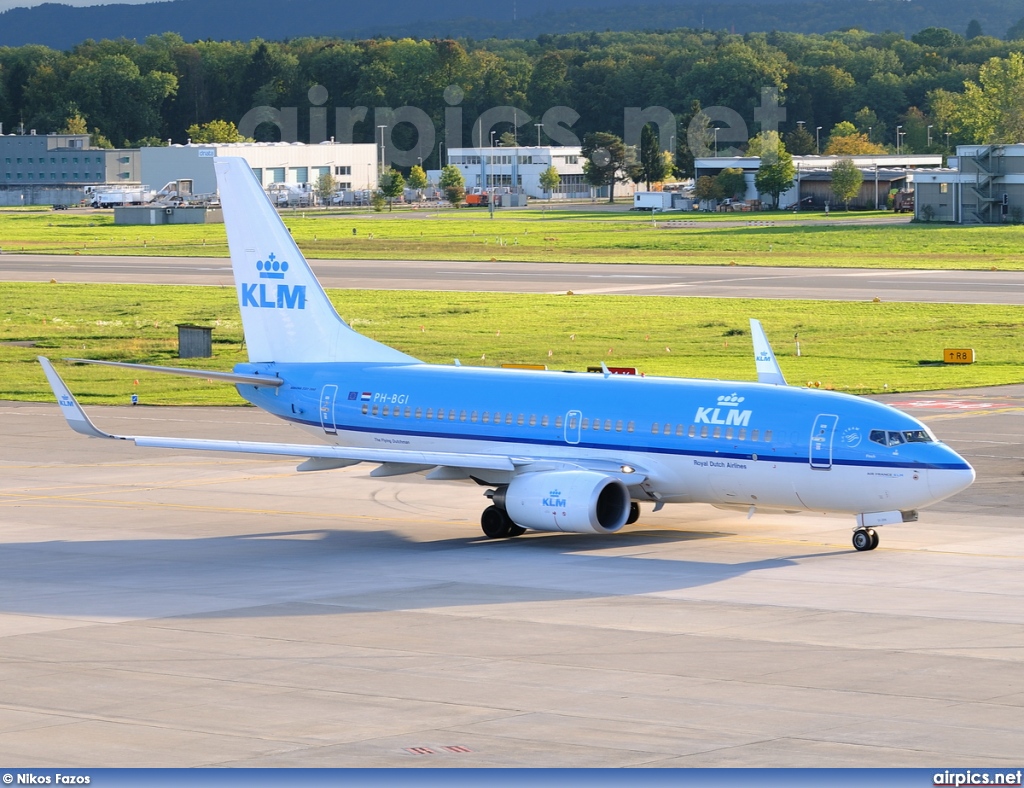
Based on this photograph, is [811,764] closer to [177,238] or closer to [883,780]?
[883,780]

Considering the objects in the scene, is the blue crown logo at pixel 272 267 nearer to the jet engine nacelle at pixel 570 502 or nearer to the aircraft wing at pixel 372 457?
the aircraft wing at pixel 372 457

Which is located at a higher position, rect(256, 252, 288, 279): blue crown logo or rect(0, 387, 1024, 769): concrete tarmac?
rect(256, 252, 288, 279): blue crown logo

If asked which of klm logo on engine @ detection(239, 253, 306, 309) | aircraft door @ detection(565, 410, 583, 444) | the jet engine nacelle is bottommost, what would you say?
the jet engine nacelle

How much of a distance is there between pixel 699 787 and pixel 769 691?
9089 mm

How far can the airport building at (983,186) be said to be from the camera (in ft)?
602

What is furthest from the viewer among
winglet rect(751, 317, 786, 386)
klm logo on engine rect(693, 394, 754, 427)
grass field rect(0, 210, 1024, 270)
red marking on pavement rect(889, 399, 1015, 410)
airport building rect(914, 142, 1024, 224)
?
airport building rect(914, 142, 1024, 224)

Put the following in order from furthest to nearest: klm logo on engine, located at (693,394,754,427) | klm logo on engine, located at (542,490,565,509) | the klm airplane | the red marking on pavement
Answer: the red marking on pavement
klm logo on engine, located at (542,490,565,509)
klm logo on engine, located at (693,394,754,427)
the klm airplane

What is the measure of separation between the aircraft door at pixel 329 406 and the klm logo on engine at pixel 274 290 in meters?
2.72

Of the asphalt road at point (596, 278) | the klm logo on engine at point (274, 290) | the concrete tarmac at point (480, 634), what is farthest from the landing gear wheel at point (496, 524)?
the asphalt road at point (596, 278)

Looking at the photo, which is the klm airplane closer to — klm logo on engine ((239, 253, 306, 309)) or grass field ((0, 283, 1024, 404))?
klm logo on engine ((239, 253, 306, 309))

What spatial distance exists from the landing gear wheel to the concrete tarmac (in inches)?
19.3

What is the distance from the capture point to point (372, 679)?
26.2m

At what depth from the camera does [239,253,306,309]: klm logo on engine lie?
4575 cm

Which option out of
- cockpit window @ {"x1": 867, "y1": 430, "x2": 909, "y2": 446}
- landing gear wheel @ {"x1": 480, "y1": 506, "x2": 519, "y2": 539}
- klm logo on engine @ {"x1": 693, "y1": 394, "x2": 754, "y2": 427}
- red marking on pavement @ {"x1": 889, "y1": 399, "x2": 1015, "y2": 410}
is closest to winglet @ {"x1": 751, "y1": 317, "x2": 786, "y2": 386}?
klm logo on engine @ {"x1": 693, "y1": 394, "x2": 754, "y2": 427}
